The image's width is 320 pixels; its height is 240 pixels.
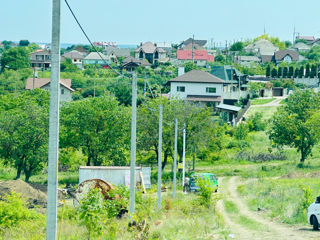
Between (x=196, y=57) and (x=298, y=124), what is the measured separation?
3101 inches

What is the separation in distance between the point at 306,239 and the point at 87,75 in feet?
305

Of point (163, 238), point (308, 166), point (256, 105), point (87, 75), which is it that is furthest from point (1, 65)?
point (163, 238)

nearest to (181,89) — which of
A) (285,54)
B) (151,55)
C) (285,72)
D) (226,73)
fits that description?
(226,73)

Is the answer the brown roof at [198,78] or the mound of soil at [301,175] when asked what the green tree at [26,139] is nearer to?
the mound of soil at [301,175]

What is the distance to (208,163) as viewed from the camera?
165 feet

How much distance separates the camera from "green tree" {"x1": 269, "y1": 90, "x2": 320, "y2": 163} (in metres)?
45.6

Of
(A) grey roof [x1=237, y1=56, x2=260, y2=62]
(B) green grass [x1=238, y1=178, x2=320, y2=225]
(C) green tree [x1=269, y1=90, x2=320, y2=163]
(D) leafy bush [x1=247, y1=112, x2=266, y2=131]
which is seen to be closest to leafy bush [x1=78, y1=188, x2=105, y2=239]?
(B) green grass [x1=238, y1=178, x2=320, y2=225]

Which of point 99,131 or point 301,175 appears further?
point 99,131

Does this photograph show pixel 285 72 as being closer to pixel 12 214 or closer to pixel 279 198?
pixel 279 198

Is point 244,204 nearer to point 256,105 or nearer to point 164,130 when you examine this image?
point 164,130

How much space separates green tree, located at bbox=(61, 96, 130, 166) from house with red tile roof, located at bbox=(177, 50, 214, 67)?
79.8m

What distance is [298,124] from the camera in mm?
45906

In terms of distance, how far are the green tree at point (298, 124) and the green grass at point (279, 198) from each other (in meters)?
11.2

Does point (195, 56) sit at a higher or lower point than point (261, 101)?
higher
